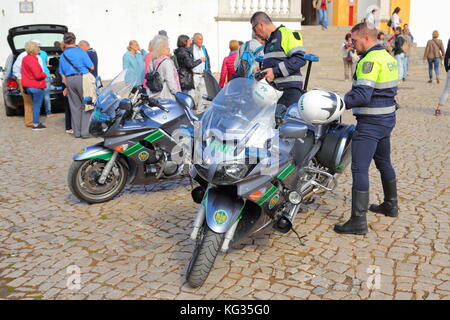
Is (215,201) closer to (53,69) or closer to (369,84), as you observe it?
(369,84)

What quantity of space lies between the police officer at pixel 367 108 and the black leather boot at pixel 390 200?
350mm

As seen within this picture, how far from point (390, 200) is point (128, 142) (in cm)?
274

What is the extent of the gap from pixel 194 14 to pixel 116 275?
54.9ft

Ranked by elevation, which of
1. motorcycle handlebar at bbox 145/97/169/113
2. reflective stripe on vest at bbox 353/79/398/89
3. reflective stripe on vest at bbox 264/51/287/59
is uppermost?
reflective stripe on vest at bbox 264/51/287/59

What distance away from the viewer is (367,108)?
14.3 ft

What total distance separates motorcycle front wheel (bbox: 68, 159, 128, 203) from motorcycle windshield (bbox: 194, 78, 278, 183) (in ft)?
6.90

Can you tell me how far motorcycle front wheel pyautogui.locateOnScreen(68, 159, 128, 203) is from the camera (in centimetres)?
533

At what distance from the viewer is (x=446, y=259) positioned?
13.1 feet

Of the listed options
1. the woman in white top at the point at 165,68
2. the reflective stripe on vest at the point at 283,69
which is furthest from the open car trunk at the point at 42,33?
the reflective stripe on vest at the point at 283,69

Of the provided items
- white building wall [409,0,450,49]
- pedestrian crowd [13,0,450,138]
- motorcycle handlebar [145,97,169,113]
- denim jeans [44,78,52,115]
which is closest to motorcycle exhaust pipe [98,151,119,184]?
motorcycle handlebar [145,97,169,113]

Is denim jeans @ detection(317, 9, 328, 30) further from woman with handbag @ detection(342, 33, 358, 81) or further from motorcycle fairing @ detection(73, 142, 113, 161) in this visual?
motorcycle fairing @ detection(73, 142, 113, 161)

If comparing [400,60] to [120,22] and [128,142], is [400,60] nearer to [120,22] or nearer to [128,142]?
[120,22]
